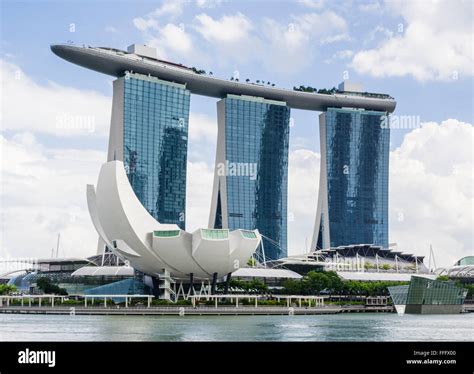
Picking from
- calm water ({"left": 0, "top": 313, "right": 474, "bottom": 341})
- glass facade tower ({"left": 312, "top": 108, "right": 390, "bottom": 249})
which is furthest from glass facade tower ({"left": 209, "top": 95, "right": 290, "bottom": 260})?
calm water ({"left": 0, "top": 313, "right": 474, "bottom": 341})

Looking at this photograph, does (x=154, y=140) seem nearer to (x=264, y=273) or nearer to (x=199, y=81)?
(x=199, y=81)

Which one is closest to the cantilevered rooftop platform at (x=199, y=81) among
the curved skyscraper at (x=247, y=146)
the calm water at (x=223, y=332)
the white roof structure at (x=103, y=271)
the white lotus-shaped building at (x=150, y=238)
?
the curved skyscraper at (x=247, y=146)

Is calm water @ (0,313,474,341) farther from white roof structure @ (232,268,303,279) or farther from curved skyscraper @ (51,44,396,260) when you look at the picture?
curved skyscraper @ (51,44,396,260)

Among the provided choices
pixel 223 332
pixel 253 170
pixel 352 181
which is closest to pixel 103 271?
pixel 253 170

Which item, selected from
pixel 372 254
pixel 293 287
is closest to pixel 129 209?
pixel 293 287

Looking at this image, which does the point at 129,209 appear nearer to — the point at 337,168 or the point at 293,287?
the point at 293,287
